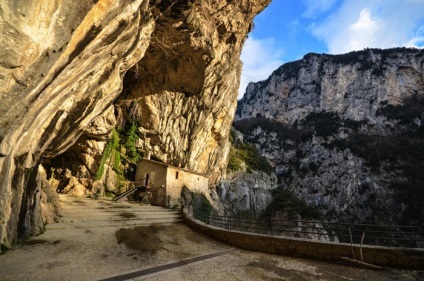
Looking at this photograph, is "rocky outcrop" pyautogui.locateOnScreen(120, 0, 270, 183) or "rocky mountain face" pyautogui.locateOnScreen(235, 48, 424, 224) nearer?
"rocky outcrop" pyautogui.locateOnScreen(120, 0, 270, 183)

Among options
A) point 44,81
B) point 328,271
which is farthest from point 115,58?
point 328,271

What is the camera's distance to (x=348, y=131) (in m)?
74.9

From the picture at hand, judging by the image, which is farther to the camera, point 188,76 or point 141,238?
point 188,76

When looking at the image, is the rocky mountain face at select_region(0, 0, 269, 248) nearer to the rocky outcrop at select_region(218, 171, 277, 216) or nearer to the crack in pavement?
the crack in pavement

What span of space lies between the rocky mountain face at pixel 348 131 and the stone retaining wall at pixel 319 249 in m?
46.2

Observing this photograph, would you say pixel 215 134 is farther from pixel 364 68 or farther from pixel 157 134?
pixel 364 68

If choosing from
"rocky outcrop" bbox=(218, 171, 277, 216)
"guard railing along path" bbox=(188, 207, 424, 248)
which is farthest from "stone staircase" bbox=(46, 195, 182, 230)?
"rocky outcrop" bbox=(218, 171, 277, 216)

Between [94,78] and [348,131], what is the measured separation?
82.8 metres

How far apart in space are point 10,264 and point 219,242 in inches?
279

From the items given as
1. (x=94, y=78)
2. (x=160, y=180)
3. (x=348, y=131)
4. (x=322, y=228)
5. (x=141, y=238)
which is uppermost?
(x=348, y=131)

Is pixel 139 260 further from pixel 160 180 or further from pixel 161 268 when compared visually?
pixel 160 180

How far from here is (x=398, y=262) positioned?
6.39 metres

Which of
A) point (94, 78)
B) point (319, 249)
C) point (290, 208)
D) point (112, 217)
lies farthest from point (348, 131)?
point (94, 78)

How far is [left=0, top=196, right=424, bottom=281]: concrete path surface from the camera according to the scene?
5168 millimetres
